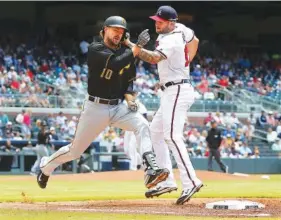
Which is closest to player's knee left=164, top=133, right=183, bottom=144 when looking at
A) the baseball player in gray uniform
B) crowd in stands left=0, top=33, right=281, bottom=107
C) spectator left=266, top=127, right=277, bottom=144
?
the baseball player in gray uniform

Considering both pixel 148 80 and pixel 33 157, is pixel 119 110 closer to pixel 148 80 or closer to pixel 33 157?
pixel 33 157

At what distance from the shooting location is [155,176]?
9.45 metres

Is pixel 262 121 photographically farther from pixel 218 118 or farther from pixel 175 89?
pixel 175 89

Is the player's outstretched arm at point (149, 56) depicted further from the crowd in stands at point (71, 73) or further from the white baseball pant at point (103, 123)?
the crowd in stands at point (71, 73)

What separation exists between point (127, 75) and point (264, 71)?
28285 mm

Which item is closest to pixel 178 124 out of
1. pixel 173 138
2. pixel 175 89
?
pixel 173 138

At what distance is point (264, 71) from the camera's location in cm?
3719

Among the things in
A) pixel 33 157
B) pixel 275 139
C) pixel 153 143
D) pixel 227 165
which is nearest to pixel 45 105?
pixel 33 157

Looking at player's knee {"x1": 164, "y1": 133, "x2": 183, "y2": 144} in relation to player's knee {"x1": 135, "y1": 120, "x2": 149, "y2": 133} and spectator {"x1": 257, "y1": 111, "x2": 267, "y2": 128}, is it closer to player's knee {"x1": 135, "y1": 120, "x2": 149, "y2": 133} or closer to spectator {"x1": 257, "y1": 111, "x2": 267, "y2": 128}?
player's knee {"x1": 135, "y1": 120, "x2": 149, "y2": 133}

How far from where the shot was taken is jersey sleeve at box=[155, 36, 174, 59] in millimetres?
9625

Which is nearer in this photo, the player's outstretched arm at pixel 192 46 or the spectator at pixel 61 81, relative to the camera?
the player's outstretched arm at pixel 192 46

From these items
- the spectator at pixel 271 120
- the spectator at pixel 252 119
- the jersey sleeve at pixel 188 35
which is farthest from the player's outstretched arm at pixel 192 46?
the spectator at pixel 252 119

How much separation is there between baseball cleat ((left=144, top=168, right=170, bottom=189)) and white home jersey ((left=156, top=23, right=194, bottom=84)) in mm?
1161

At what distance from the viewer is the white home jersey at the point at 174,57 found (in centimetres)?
975
